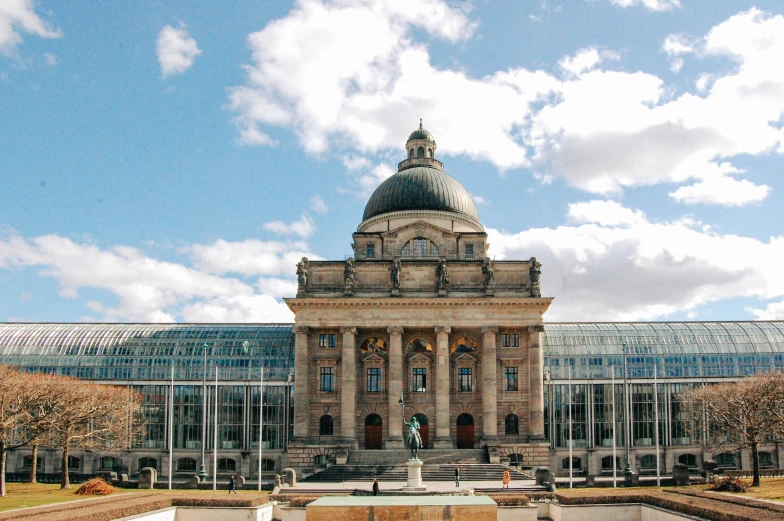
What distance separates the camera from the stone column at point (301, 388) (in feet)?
264

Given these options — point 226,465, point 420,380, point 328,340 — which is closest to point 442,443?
point 420,380

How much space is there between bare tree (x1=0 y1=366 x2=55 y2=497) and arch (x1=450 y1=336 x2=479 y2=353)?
4052cm

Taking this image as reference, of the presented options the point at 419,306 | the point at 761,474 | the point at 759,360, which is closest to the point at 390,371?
the point at 419,306

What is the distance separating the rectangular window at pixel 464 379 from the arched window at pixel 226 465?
27.7m

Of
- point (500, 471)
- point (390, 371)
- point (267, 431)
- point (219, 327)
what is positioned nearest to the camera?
point (500, 471)

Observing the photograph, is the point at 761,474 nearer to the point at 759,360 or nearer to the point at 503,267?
the point at 759,360

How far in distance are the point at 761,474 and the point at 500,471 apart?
2532cm

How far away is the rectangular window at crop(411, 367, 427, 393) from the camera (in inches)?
3265

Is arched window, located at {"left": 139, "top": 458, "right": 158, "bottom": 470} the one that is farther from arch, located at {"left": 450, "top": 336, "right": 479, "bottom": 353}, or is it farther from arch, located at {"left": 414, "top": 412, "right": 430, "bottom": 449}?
arch, located at {"left": 450, "top": 336, "right": 479, "bottom": 353}

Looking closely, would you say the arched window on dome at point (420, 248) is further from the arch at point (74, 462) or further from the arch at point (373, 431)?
the arch at point (74, 462)

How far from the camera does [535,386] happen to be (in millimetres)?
80500

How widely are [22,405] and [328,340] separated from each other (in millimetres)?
30341

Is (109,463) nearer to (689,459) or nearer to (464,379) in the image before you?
(464,379)

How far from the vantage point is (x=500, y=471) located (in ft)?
237
